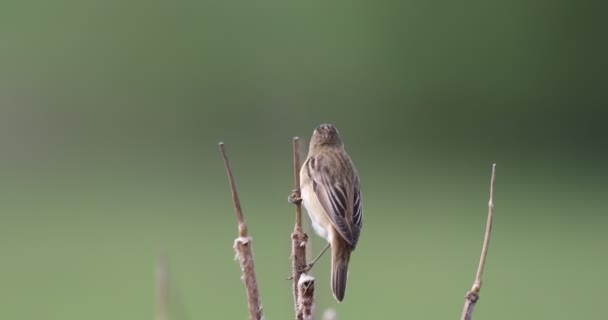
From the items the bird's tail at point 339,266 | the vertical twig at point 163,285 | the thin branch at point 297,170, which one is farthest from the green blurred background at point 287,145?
the vertical twig at point 163,285

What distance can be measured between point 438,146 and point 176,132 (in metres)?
4.30

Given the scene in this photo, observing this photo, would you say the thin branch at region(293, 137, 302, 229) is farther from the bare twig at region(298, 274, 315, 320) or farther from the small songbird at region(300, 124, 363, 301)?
the small songbird at region(300, 124, 363, 301)

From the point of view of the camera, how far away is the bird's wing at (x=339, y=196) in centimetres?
387

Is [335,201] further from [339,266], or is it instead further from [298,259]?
[298,259]

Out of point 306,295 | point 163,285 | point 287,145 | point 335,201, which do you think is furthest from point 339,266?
point 287,145

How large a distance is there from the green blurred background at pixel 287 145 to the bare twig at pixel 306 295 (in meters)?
7.52

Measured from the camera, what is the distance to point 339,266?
3.72 meters

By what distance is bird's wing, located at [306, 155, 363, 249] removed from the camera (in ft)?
12.7

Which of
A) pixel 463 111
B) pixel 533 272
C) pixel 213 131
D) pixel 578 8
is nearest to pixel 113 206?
pixel 213 131

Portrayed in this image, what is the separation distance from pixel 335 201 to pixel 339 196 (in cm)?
2

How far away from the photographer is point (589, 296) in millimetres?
11992

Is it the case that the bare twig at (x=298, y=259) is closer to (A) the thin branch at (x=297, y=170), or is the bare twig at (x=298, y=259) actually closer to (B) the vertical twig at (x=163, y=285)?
(A) the thin branch at (x=297, y=170)

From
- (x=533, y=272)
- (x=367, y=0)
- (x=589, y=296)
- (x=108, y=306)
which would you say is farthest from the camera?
(x=367, y=0)

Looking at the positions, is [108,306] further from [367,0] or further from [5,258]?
[367,0]
